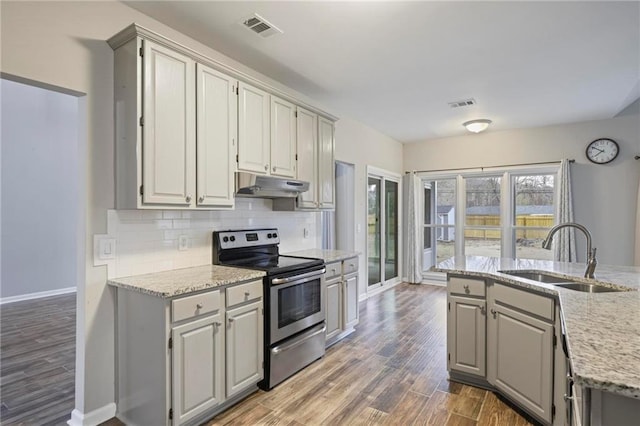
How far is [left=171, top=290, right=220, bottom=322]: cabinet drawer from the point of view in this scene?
1.96 metres

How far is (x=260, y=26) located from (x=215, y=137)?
2.89 ft

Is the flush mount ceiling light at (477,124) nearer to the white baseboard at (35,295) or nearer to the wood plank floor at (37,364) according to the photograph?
the wood plank floor at (37,364)

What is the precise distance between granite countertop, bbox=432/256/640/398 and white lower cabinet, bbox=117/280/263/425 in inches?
72.5

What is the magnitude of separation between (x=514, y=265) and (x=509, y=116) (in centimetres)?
289

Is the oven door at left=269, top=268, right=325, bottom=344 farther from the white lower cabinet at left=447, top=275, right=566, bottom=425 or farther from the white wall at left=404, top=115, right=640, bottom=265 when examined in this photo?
the white wall at left=404, top=115, right=640, bottom=265

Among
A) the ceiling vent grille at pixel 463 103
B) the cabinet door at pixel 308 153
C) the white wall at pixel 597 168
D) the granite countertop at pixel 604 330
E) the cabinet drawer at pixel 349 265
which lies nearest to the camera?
the granite countertop at pixel 604 330

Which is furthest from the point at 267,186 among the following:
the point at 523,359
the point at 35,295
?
the point at 35,295

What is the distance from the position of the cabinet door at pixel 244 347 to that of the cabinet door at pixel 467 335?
151cm

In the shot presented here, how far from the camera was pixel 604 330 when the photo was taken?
1228mm

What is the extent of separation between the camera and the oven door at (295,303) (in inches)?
103

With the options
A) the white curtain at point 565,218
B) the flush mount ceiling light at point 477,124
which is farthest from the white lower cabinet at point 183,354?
the white curtain at point 565,218

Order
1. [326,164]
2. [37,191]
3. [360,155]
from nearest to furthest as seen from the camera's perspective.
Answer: [326,164] → [360,155] → [37,191]

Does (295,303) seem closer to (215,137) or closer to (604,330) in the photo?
(215,137)

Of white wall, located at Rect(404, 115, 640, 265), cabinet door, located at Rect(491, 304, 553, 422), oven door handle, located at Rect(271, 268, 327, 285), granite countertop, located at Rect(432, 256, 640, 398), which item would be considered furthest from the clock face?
oven door handle, located at Rect(271, 268, 327, 285)
